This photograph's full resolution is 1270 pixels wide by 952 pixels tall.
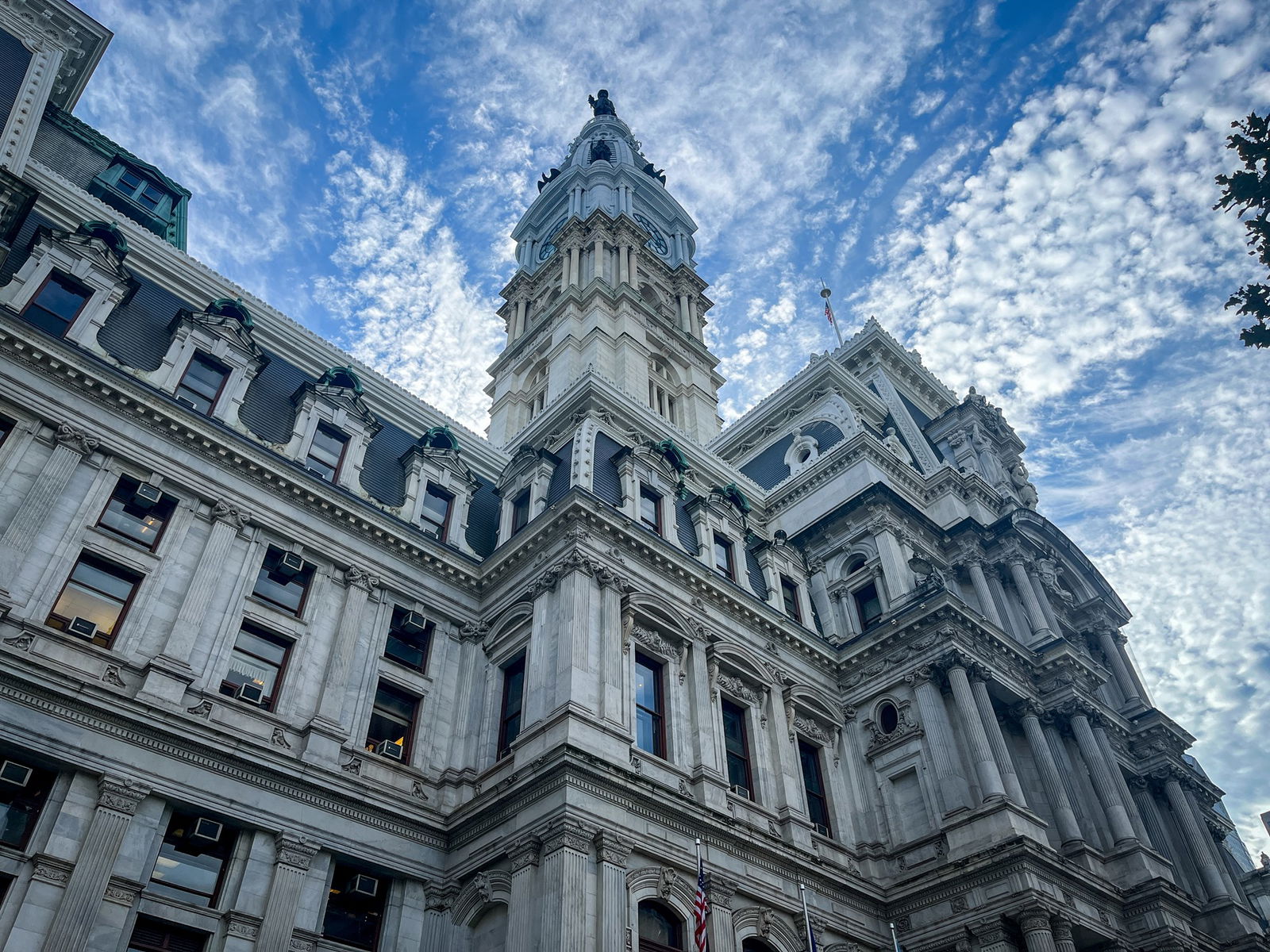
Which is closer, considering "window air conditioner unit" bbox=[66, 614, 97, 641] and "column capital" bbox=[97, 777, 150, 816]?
"column capital" bbox=[97, 777, 150, 816]

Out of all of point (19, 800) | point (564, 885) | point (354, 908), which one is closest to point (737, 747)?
point (564, 885)

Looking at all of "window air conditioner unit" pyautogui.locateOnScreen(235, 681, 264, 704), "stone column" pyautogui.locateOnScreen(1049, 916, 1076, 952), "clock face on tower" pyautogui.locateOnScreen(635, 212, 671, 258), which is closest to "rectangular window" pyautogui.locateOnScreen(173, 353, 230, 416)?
"window air conditioner unit" pyautogui.locateOnScreen(235, 681, 264, 704)

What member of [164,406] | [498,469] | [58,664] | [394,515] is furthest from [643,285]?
[58,664]

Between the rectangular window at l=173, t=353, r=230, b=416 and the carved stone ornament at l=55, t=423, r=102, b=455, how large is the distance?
2.93m

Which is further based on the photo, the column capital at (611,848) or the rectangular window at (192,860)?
the column capital at (611,848)

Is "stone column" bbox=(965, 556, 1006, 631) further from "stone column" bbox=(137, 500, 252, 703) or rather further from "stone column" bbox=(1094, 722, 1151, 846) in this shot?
"stone column" bbox=(137, 500, 252, 703)

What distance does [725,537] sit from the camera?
35.5 meters

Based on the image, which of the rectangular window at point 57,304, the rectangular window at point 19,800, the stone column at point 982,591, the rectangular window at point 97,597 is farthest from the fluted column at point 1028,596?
the rectangular window at point 57,304

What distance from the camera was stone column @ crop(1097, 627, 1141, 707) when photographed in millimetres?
41812

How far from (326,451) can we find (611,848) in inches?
619

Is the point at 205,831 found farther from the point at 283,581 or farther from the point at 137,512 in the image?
the point at 137,512

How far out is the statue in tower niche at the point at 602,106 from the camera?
9519 centimetres

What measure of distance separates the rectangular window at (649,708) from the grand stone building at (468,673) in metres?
0.15

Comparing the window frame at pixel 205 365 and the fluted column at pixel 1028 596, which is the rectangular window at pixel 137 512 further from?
the fluted column at pixel 1028 596
